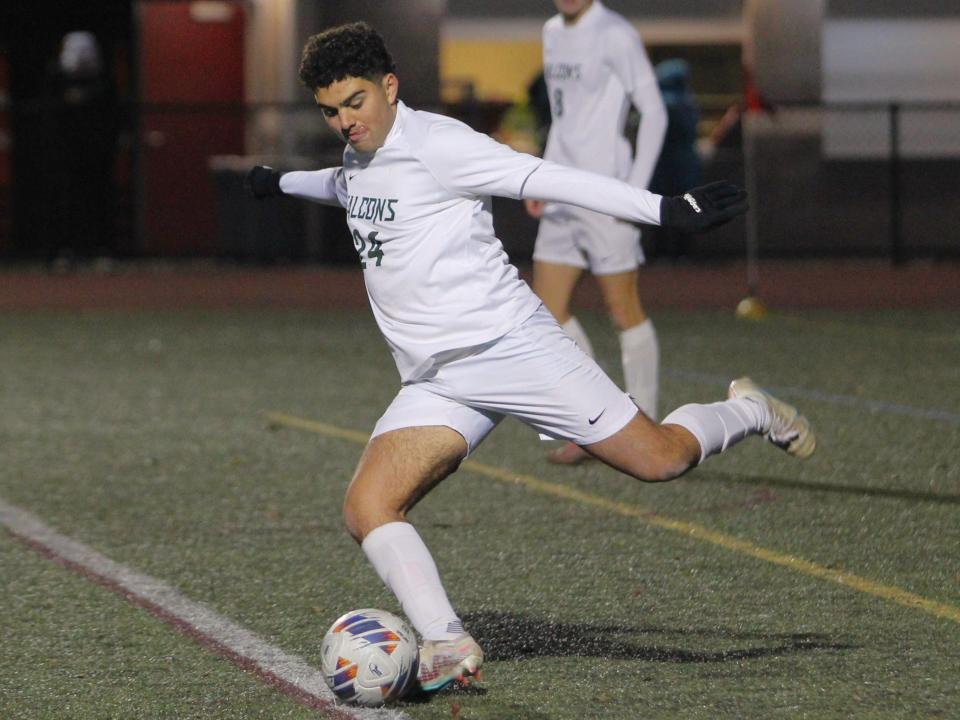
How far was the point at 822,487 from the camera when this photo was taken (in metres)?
Answer: 7.99

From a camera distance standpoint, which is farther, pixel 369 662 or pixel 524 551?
pixel 524 551

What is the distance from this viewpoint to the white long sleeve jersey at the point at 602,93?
842 centimetres

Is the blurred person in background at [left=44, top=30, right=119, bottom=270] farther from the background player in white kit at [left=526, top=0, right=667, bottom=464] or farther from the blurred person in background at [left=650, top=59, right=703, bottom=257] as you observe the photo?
the background player in white kit at [left=526, top=0, right=667, bottom=464]

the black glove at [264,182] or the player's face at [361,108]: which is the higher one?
the player's face at [361,108]

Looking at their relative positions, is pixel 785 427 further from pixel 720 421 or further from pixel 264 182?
pixel 264 182

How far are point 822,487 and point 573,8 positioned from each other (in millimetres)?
2323

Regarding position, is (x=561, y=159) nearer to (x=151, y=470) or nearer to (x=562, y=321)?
(x=562, y=321)

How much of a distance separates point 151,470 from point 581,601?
322 centimetres

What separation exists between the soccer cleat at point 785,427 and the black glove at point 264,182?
154 centimetres

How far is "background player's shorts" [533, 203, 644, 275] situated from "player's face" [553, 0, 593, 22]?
0.82 meters

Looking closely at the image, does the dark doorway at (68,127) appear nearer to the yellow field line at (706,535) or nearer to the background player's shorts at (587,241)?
the yellow field line at (706,535)

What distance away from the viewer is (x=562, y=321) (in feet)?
28.6

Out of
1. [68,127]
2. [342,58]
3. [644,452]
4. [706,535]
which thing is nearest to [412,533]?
[644,452]

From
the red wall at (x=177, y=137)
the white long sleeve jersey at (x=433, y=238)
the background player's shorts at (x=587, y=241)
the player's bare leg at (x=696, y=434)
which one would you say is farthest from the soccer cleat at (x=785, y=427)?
the red wall at (x=177, y=137)
